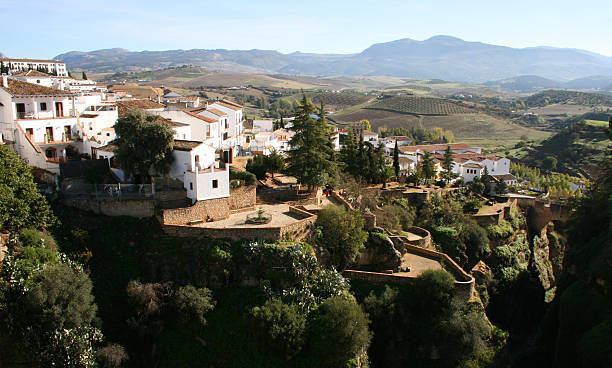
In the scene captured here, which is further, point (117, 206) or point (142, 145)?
point (142, 145)

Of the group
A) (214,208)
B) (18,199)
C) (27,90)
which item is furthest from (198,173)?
(27,90)

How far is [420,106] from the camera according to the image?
146875 mm

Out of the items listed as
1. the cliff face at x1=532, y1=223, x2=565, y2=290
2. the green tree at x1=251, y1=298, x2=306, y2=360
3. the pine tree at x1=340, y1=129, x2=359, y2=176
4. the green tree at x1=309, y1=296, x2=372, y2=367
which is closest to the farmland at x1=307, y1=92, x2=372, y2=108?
the cliff face at x1=532, y1=223, x2=565, y2=290

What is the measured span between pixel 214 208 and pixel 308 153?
376 inches

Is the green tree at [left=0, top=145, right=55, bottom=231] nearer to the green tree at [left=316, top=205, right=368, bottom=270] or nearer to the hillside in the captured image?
the green tree at [left=316, top=205, right=368, bottom=270]

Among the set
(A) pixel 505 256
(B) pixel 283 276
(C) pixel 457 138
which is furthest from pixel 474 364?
(C) pixel 457 138

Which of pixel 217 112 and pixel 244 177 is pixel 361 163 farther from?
Answer: pixel 217 112

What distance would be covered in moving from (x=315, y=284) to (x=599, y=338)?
571 inches

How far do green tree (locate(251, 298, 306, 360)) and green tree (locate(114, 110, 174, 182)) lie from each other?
1182 cm

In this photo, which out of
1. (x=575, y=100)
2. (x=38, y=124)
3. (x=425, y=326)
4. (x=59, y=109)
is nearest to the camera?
(x=425, y=326)

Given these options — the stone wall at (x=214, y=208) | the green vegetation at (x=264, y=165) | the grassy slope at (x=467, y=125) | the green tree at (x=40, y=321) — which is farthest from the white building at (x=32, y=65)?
the grassy slope at (x=467, y=125)

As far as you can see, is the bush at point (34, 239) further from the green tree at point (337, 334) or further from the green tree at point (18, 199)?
the green tree at point (337, 334)

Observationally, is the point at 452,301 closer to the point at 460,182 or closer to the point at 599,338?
the point at 599,338

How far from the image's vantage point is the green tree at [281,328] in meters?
22.2
